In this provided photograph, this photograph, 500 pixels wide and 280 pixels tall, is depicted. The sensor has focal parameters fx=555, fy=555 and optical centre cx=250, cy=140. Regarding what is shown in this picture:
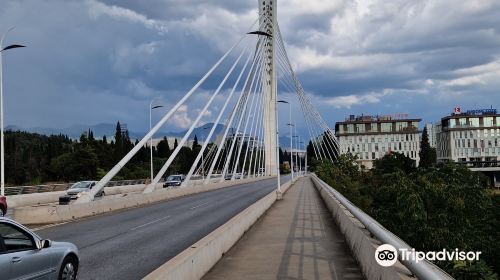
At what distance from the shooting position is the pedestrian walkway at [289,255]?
9.63 m

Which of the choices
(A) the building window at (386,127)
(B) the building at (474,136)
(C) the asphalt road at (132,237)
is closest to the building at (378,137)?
(A) the building window at (386,127)

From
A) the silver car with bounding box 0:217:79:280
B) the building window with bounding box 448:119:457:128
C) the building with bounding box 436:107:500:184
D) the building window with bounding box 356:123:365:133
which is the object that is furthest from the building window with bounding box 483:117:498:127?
the silver car with bounding box 0:217:79:280

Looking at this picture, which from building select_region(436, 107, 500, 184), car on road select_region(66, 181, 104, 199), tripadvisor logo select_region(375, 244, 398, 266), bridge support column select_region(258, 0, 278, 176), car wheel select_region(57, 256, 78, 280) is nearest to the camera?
tripadvisor logo select_region(375, 244, 398, 266)

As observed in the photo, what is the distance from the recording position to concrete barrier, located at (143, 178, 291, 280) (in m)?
7.34

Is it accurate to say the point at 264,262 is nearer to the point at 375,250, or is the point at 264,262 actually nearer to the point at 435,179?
the point at 375,250

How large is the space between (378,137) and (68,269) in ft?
512

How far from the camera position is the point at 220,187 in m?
55.0

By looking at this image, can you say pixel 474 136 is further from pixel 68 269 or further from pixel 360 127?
pixel 68 269

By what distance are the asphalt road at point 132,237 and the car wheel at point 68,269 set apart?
988 mm

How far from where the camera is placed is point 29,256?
7.62 meters

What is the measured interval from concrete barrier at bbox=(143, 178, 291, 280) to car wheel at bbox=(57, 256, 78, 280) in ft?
5.79

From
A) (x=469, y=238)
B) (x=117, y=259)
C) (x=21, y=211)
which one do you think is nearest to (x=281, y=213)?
(x=469, y=238)

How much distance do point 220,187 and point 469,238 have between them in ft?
118

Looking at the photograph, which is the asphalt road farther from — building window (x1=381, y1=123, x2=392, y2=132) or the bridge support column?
building window (x1=381, y1=123, x2=392, y2=132)
